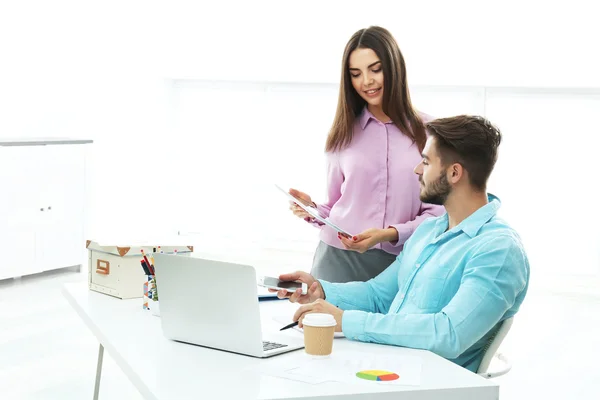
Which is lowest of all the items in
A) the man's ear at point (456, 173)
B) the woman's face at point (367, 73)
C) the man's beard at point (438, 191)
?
the man's beard at point (438, 191)

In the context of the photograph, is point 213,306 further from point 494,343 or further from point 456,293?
point 494,343

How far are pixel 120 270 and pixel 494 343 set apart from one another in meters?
1.08

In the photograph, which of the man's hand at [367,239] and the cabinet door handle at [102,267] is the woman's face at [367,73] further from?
the cabinet door handle at [102,267]

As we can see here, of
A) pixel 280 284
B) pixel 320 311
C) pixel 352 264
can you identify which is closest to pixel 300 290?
pixel 280 284

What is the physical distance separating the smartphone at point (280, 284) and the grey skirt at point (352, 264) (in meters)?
0.49

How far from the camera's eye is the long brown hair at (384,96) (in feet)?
8.40

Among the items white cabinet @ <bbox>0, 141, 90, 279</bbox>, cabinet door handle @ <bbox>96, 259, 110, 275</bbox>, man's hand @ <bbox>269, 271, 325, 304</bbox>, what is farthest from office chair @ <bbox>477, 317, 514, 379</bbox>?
white cabinet @ <bbox>0, 141, 90, 279</bbox>

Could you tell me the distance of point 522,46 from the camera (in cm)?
655

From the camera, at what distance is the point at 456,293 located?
1.95m

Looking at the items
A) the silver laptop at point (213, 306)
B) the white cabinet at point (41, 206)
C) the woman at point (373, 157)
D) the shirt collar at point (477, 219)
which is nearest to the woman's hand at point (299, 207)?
the woman at point (373, 157)

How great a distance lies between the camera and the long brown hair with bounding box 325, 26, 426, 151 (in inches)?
101

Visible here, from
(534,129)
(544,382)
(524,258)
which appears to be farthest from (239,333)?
(534,129)

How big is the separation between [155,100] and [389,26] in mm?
2173

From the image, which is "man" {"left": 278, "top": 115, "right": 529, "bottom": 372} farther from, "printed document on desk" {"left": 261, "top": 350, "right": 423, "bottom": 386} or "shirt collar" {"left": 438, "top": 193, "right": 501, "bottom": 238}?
"printed document on desk" {"left": 261, "top": 350, "right": 423, "bottom": 386}
